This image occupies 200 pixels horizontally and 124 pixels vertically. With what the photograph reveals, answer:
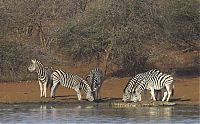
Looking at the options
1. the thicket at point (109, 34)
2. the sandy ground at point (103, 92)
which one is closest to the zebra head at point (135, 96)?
the sandy ground at point (103, 92)

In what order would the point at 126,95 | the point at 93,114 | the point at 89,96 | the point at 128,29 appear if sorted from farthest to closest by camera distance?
the point at 128,29
the point at 89,96
the point at 126,95
the point at 93,114

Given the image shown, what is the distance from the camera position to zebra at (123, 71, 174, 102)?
78.8ft

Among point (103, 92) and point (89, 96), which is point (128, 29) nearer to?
point (103, 92)

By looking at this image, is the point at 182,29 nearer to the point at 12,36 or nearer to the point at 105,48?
the point at 105,48

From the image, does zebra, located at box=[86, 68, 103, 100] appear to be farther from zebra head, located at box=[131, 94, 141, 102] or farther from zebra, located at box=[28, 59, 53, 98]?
zebra, located at box=[28, 59, 53, 98]

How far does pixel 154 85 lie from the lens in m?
24.2

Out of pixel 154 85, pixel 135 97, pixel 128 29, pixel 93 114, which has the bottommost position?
pixel 93 114

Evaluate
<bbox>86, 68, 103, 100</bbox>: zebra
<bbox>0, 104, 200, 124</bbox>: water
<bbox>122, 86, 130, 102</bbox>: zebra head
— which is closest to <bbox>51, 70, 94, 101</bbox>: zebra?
<bbox>86, 68, 103, 100</bbox>: zebra

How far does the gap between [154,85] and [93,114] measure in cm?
453

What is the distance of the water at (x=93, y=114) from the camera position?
18.6m

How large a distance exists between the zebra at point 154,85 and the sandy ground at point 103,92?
0.67 metres

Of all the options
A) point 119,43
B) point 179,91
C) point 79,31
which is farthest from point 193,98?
point 79,31

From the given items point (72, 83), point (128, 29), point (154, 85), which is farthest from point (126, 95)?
point (128, 29)

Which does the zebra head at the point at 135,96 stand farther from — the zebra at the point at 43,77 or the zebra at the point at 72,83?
the zebra at the point at 43,77
